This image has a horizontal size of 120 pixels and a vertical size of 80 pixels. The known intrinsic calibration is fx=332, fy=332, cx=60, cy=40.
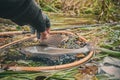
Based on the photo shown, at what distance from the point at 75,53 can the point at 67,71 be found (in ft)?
0.90

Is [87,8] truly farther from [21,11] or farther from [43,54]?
[21,11]

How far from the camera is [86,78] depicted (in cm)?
243

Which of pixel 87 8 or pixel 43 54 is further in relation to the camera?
pixel 87 8

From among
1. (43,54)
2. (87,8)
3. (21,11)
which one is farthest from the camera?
(87,8)

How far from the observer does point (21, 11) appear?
1860 mm

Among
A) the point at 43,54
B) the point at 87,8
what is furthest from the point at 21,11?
the point at 87,8

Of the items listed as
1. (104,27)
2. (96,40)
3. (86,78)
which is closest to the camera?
(86,78)

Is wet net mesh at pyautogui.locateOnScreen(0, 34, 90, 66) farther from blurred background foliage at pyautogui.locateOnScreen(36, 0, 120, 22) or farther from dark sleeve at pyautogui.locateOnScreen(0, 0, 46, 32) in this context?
blurred background foliage at pyautogui.locateOnScreen(36, 0, 120, 22)

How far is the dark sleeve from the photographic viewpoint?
1.74m

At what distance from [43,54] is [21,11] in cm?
93

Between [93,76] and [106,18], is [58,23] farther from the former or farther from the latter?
[93,76]

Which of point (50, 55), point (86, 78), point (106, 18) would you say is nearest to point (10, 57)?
point (50, 55)

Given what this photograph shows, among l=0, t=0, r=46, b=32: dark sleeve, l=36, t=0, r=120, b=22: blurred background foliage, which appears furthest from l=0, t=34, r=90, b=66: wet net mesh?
l=36, t=0, r=120, b=22: blurred background foliage

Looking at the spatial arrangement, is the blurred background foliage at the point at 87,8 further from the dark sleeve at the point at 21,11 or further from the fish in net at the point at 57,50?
the dark sleeve at the point at 21,11
